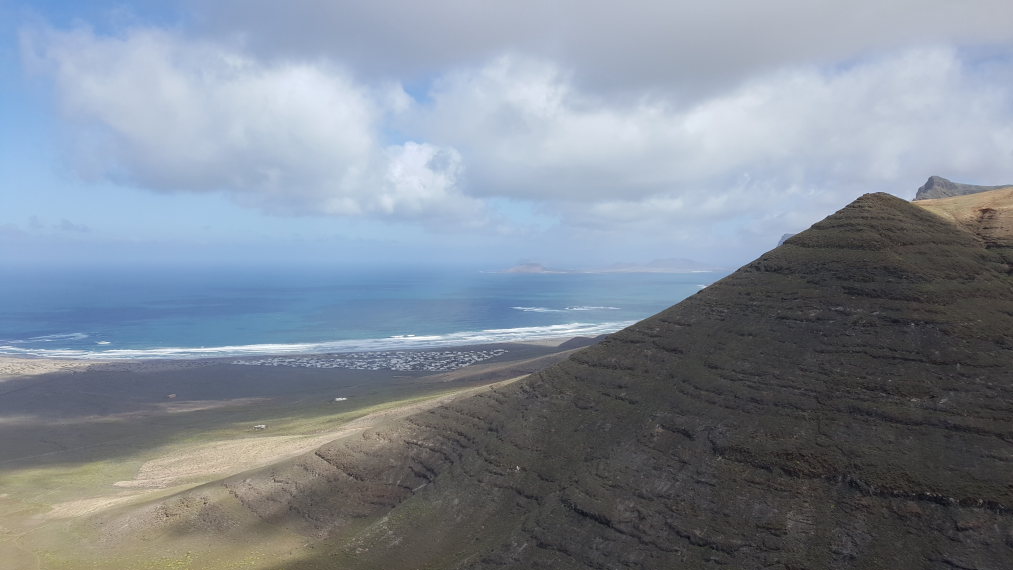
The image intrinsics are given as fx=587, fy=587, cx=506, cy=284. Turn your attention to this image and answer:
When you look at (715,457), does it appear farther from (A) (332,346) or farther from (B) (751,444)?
(A) (332,346)

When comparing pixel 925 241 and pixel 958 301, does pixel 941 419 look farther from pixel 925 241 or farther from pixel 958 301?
pixel 925 241

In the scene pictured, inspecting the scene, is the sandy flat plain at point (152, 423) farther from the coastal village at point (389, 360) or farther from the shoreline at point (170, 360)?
the coastal village at point (389, 360)

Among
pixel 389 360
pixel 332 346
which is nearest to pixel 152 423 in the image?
pixel 389 360

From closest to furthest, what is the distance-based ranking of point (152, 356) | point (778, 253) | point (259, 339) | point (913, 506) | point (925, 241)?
point (913, 506), point (925, 241), point (778, 253), point (152, 356), point (259, 339)

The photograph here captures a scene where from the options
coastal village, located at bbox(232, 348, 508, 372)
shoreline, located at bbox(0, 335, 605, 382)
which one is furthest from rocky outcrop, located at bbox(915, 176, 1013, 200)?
coastal village, located at bbox(232, 348, 508, 372)

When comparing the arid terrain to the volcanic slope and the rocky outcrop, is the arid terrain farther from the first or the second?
the rocky outcrop

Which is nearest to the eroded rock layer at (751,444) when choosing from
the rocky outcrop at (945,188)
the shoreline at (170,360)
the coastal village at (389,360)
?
the rocky outcrop at (945,188)

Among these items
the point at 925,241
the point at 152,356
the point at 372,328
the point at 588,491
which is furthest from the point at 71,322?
the point at 925,241
